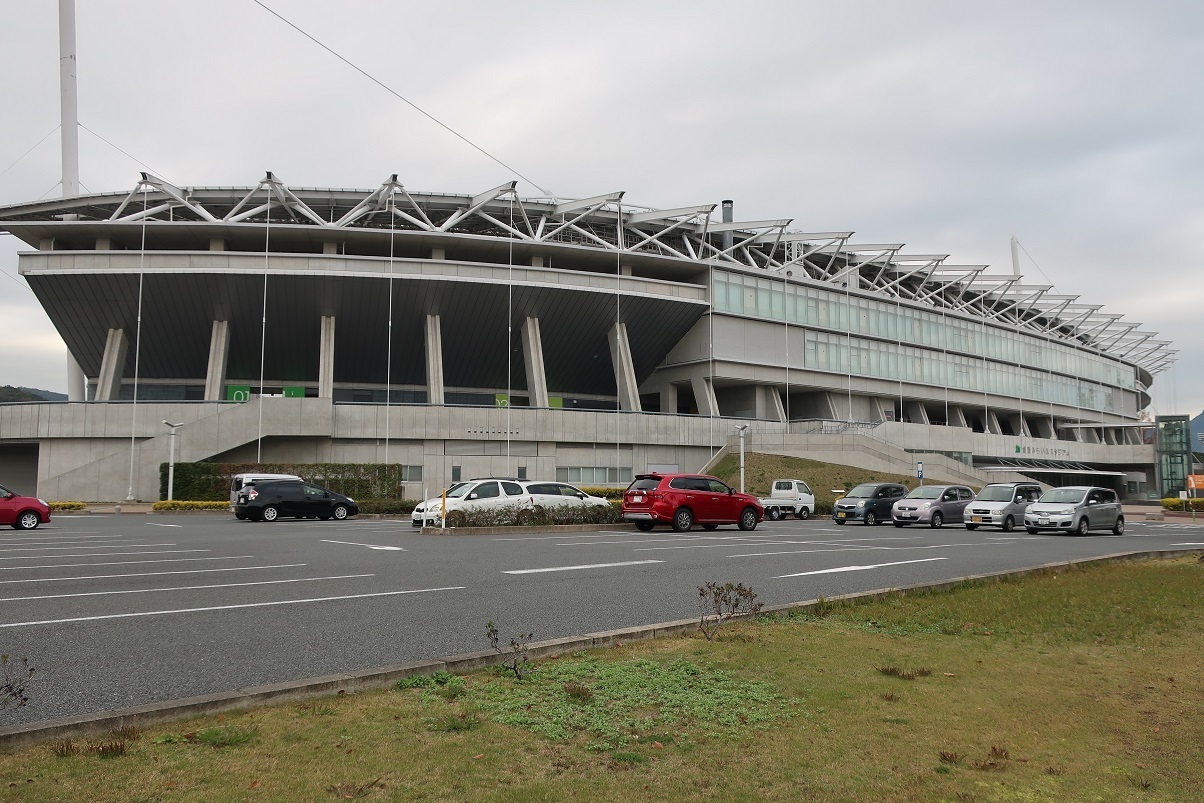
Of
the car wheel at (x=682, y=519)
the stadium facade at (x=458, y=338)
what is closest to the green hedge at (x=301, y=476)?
the stadium facade at (x=458, y=338)

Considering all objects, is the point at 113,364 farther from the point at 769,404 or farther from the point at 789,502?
the point at 769,404

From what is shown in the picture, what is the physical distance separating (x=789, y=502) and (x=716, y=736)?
1233 inches

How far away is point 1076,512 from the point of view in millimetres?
25484

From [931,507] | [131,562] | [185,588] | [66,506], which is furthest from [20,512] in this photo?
[931,507]

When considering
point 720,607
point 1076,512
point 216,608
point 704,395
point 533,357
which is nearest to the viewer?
point 720,607

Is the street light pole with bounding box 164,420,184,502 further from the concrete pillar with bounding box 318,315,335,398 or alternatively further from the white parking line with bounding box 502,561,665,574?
the white parking line with bounding box 502,561,665,574

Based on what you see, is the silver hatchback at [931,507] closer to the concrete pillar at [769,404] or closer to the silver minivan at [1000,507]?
the silver minivan at [1000,507]

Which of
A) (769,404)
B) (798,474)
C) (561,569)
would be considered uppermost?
(769,404)

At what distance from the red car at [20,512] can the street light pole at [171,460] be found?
1027 centimetres

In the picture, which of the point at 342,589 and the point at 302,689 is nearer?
the point at 302,689

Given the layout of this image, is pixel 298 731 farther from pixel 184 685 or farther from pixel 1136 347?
pixel 1136 347

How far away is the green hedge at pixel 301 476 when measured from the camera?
1532 inches

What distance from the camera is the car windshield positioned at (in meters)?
26.2

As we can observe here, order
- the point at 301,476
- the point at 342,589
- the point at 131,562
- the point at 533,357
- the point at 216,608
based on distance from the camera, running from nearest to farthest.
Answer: the point at 216,608
the point at 342,589
the point at 131,562
the point at 301,476
the point at 533,357
